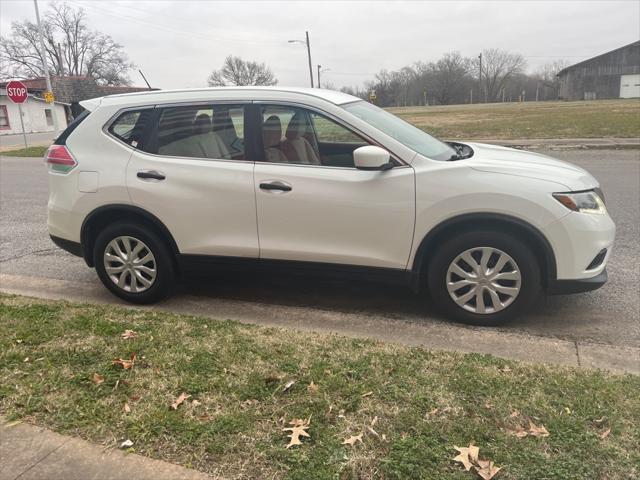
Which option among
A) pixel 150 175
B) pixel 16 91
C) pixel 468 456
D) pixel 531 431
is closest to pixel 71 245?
pixel 150 175

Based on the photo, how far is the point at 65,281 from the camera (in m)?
5.30

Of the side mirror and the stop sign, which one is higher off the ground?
the stop sign

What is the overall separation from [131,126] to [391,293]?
8.75 ft

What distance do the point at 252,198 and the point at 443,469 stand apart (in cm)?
245

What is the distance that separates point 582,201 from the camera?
12.1 ft

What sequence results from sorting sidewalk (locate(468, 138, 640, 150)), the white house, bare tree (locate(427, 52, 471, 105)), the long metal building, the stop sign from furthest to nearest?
1. bare tree (locate(427, 52, 471, 105))
2. the long metal building
3. the white house
4. the stop sign
5. sidewalk (locate(468, 138, 640, 150))

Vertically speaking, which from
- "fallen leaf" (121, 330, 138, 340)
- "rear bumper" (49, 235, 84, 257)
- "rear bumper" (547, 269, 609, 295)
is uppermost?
"rear bumper" (49, 235, 84, 257)

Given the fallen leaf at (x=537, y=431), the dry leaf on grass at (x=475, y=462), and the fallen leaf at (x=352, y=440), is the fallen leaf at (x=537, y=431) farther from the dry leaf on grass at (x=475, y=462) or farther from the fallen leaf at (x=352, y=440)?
the fallen leaf at (x=352, y=440)

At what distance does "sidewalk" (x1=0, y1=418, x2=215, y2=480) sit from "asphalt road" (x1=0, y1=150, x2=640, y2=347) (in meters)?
2.19

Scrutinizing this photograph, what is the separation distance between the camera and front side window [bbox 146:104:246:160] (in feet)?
13.9

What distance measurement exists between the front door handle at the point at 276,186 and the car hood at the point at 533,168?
4.39 feet

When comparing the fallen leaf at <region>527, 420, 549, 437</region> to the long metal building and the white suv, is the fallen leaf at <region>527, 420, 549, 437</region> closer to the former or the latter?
the white suv

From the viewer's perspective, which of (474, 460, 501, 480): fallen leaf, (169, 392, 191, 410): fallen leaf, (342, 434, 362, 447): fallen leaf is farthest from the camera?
(169, 392, 191, 410): fallen leaf

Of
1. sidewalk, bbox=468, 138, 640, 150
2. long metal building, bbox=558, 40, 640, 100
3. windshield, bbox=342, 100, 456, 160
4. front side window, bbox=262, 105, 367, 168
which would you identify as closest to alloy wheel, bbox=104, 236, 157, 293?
front side window, bbox=262, 105, 367, 168
